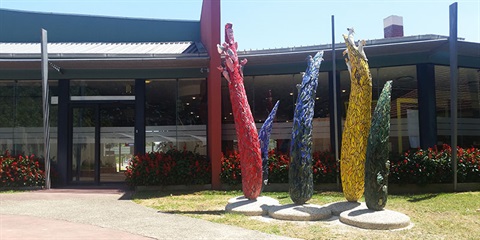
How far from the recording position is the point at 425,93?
505 inches

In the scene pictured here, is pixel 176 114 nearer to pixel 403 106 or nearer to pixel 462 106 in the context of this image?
pixel 403 106

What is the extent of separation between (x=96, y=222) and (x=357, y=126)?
5033mm

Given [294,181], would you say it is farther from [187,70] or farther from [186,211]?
[187,70]

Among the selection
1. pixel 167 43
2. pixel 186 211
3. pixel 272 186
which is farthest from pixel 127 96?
pixel 186 211

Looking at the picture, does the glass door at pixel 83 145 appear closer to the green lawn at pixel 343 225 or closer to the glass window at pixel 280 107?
the green lawn at pixel 343 225

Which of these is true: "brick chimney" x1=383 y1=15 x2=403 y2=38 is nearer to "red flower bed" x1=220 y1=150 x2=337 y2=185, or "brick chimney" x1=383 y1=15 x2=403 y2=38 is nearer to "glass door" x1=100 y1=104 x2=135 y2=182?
"red flower bed" x1=220 y1=150 x2=337 y2=185

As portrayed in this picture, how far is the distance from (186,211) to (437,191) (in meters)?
6.88

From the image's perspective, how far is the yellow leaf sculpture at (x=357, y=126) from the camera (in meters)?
7.82

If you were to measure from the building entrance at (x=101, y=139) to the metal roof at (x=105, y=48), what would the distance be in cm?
201

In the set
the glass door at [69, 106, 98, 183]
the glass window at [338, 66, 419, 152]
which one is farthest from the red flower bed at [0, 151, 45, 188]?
the glass window at [338, 66, 419, 152]

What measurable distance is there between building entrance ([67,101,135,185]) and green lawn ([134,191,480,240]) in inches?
112

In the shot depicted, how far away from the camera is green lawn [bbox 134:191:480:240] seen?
6.43m

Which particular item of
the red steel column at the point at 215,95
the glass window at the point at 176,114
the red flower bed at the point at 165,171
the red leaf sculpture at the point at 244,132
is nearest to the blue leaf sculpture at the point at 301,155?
A: the red leaf sculpture at the point at 244,132

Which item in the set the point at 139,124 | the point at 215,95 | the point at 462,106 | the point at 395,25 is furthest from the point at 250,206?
the point at 395,25
